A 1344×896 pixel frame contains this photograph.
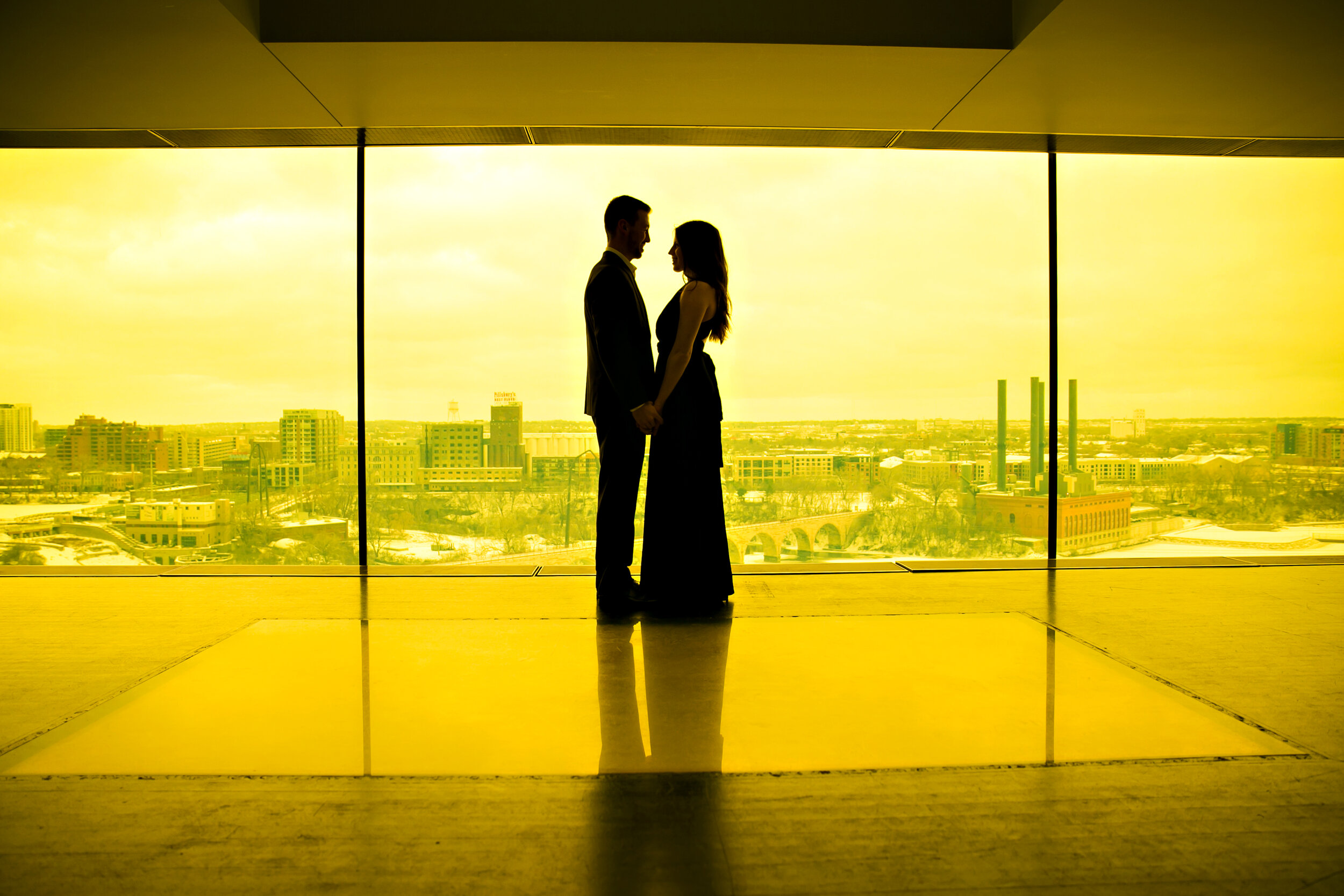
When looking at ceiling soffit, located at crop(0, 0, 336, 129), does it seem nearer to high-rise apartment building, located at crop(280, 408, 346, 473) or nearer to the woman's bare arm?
high-rise apartment building, located at crop(280, 408, 346, 473)

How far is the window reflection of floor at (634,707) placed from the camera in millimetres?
1541

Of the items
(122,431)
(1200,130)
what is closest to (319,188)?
(122,431)

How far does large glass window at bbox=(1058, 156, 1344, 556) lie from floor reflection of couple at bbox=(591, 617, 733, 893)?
271 centimetres

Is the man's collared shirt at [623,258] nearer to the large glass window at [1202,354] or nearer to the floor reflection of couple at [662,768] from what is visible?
the floor reflection of couple at [662,768]

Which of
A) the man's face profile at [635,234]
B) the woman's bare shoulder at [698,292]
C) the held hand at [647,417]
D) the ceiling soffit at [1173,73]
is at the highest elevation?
the ceiling soffit at [1173,73]

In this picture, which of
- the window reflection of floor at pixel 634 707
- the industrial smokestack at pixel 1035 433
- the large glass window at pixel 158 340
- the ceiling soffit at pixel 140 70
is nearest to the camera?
the window reflection of floor at pixel 634 707

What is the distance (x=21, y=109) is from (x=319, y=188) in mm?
1199

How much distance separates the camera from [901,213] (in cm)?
427

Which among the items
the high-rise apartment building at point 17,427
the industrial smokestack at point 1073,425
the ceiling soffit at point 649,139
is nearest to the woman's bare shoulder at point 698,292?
the ceiling soffit at point 649,139

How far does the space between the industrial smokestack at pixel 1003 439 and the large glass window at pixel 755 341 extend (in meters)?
0.02

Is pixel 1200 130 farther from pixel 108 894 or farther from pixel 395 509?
pixel 108 894

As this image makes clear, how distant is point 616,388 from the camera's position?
8.95 feet

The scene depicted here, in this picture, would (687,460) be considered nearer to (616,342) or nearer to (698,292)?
(616,342)

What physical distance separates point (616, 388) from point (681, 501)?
468mm
